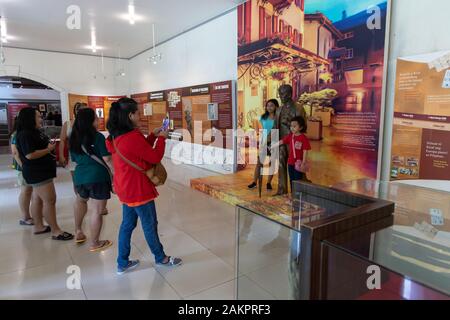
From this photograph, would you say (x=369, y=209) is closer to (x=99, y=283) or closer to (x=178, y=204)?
(x=99, y=283)

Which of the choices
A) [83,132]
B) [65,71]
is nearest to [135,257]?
[83,132]

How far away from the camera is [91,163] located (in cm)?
281

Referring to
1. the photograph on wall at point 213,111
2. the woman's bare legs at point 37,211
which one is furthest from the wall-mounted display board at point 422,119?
the woman's bare legs at point 37,211

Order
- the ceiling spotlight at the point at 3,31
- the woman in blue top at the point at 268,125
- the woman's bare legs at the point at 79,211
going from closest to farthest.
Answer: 1. the woman's bare legs at the point at 79,211
2. the woman in blue top at the point at 268,125
3. the ceiling spotlight at the point at 3,31

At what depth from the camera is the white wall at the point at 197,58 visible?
20.2 feet

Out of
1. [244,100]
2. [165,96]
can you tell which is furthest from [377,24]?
[165,96]

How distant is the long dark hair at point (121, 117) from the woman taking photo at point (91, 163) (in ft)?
1.72

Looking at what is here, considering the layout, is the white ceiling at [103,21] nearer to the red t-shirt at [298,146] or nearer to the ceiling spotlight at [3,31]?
the ceiling spotlight at [3,31]

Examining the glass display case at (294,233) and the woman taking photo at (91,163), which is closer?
the glass display case at (294,233)

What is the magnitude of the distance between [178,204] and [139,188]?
229 centimetres

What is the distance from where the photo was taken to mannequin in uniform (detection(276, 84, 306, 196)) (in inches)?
161

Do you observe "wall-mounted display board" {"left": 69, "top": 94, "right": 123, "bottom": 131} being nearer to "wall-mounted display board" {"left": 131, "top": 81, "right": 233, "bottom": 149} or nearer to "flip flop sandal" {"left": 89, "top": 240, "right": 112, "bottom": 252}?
"wall-mounted display board" {"left": 131, "top": 81, "right": 233, "bottom": 149}

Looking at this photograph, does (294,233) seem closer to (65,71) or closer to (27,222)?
(27,222)

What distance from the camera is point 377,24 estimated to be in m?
3.48
